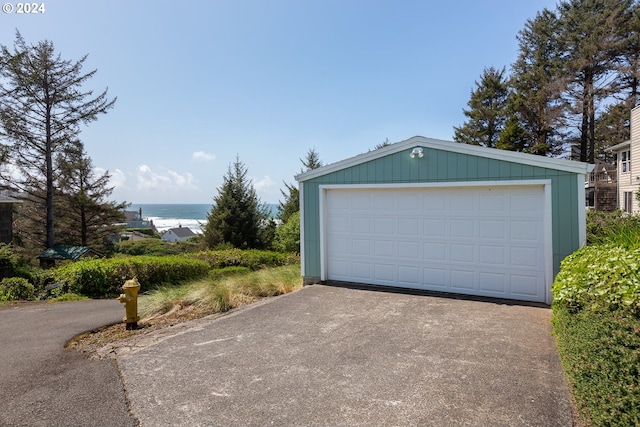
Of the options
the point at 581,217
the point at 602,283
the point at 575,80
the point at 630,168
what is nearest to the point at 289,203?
the point at 581,217

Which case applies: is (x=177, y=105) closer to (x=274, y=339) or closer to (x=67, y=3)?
(x=67, y=3)

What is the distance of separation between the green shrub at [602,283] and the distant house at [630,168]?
59.1 feet

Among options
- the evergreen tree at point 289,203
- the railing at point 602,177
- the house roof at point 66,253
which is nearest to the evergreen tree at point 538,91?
the railing at point 602,177

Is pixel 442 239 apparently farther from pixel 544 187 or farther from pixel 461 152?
pixel 544 187

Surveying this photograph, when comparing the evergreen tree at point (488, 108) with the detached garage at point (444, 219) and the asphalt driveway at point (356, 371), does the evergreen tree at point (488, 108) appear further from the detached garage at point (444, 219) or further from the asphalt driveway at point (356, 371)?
the asphalt driveway at point (356, 371)

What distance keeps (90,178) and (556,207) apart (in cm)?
2507

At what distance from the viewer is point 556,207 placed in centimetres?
620

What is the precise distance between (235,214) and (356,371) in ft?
46.2

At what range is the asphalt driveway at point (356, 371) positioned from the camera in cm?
302

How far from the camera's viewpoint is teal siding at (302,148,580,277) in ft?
20.1

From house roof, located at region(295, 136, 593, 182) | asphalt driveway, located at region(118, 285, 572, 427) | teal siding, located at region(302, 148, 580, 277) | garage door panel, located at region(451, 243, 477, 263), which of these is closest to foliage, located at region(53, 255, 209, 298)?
teal siding, located at region(302, 148, 580, 277)

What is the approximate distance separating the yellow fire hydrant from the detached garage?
3.72 m

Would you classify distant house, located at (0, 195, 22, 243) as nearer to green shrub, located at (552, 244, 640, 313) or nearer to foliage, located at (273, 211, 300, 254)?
foliage, located at (273, 211, 300, 254)

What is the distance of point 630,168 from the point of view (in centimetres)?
1984
